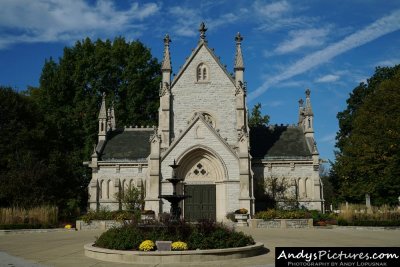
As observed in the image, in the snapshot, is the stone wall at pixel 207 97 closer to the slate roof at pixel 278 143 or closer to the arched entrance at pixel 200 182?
the arched entrance at pixel 200 182

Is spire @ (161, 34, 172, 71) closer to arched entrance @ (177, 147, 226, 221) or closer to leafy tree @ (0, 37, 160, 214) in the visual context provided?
arched entrance @ (177, 147, 226, 221)

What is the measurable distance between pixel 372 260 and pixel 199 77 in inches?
1040

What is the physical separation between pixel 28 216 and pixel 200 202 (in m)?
12.4

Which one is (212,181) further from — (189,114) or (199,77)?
(199,77)

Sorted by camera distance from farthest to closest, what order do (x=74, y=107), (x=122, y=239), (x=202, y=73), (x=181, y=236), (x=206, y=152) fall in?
(x=74, y=107), (x=202, y=73), (x=206, y=152), (x=181, y=236), (x=122, y=239)

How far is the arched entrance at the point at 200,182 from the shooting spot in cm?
3306

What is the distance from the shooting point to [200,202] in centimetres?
3356

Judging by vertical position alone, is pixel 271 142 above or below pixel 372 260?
above

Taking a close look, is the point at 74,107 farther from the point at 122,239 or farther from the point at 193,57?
the point at 122,239

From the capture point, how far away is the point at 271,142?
3797 centimetres

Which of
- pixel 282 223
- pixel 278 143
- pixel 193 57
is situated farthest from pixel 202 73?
pixel 282 223

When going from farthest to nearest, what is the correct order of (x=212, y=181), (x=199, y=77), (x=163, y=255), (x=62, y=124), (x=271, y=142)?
(x=62, y=124) < (x=271, y=142) < (x=199, y=77) < (x=212, y=181) < (x=163, y=255)

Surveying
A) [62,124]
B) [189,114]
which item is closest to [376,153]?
[189,114]

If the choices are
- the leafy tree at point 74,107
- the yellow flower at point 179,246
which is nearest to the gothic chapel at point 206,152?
the leafy tree at point 74,107
